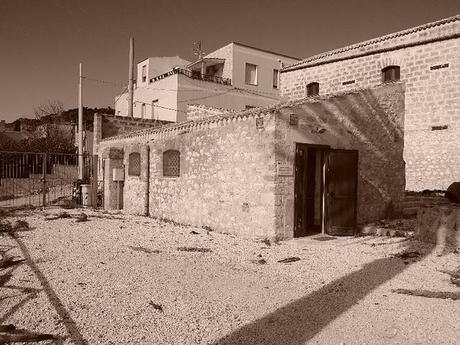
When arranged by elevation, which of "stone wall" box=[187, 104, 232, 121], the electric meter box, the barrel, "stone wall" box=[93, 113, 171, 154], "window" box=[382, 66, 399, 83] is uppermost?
"window" box=[382, 66, 399, 83]

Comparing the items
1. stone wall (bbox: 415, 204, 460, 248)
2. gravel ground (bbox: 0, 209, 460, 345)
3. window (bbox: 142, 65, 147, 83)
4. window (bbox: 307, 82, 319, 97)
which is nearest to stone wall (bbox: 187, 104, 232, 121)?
window (bbox: 307, 82, 319, 97)

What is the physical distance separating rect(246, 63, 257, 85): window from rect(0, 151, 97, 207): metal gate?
15676 millimetres

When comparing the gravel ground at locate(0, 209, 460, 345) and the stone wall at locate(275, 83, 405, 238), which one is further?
the stone wall at locate(275, 83, 405, 238)

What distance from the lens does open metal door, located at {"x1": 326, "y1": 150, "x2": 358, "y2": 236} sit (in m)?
9.49

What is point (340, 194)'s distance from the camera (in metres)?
9.53

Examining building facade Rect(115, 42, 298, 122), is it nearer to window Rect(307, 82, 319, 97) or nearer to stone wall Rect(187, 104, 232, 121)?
stone wall Rect(187, 104, 232, 121)

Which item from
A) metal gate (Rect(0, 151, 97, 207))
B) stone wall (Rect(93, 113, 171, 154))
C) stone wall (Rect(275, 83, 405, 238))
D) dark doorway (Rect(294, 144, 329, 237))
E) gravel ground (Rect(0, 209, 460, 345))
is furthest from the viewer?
stone wall (Rect(93, 113, 171, 154))

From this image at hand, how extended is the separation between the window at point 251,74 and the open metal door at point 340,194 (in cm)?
2326

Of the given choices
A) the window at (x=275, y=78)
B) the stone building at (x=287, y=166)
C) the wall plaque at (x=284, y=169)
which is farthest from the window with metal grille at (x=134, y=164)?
the window at (x=275, y=78)

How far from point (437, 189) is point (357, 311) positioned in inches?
476

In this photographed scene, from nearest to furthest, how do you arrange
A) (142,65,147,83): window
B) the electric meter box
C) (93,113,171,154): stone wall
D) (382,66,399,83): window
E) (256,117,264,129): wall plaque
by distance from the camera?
(256,117,264,129): wall plaque, the electric meter box, (382,66,399,83): window, (93,113,171,154): stone wall, (142,65,147,83): window

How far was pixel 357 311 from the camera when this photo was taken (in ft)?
14.6

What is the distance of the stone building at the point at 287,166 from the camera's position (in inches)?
344

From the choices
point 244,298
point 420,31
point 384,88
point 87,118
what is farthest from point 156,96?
point 244,298
